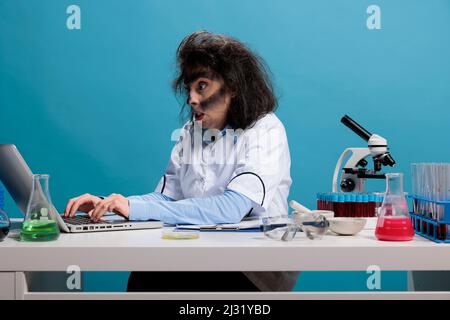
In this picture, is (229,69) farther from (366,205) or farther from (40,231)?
(40,231)

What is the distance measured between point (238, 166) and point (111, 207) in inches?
16.3

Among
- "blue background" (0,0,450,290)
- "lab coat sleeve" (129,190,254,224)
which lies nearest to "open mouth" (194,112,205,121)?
"lab coat sleeve" (129,190,254,224)

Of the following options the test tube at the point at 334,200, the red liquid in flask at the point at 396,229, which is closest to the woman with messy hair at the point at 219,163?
the test tube at the point at 334,200

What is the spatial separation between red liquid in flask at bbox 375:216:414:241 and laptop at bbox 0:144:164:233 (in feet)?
1.89

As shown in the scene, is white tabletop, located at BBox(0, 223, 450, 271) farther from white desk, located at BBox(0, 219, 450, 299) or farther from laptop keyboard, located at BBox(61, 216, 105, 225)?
laptop keyboard, located at BBox(61, 216, 105, 225)

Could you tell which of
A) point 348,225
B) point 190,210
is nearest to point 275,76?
point 190,210

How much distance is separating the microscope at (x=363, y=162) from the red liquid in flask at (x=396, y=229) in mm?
491

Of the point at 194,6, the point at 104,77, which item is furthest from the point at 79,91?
the point at 194,6

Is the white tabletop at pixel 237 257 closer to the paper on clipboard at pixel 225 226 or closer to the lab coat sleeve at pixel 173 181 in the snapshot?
the paper on clipboard at pixel 225 226

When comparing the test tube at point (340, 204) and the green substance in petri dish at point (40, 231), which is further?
the test tube at point (340, 204)

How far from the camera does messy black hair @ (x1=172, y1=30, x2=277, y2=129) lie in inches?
77.5

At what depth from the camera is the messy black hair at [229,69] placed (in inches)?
77.5

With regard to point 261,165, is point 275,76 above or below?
above

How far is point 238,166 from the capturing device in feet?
5.89
